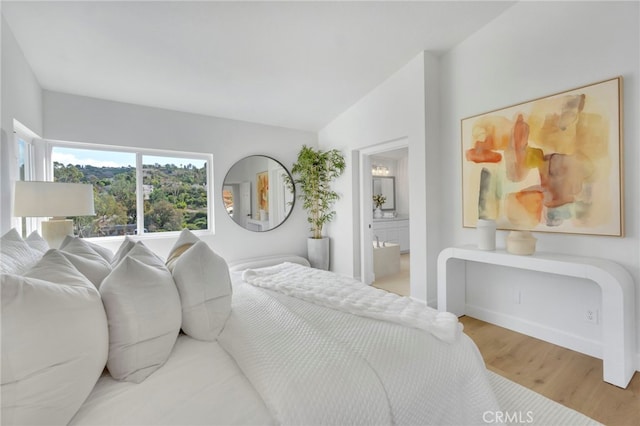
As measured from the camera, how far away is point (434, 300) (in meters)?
3.05

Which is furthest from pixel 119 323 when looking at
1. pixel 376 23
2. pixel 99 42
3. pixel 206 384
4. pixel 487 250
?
→ pixel 376 23

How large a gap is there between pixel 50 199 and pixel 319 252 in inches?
119

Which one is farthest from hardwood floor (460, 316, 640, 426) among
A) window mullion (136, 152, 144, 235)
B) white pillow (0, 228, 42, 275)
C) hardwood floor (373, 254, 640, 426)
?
window mullion (136, 152, 144, 235)

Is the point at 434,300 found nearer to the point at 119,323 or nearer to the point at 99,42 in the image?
the point at 119,323

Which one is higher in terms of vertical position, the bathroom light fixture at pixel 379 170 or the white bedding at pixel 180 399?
the bathroom light fixture at pixel 379 170

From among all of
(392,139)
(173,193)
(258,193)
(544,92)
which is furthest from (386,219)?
(173,193)

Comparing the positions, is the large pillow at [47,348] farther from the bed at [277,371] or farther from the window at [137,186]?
the window at [137,186]

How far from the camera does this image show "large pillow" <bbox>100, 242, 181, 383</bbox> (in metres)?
0.93

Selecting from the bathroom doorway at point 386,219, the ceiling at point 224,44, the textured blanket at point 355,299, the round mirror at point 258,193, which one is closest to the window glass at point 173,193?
the round mirror at point 258,193

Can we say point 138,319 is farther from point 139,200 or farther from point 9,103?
point 139,200

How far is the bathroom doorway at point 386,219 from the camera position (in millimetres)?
3992

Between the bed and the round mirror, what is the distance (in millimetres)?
2575

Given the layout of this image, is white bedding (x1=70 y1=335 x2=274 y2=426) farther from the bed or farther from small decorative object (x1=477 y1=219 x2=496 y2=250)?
small decorative object (x1=477 y1=219 x2=496 y2=250)

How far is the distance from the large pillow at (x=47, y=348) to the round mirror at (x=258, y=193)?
10.1 ft
